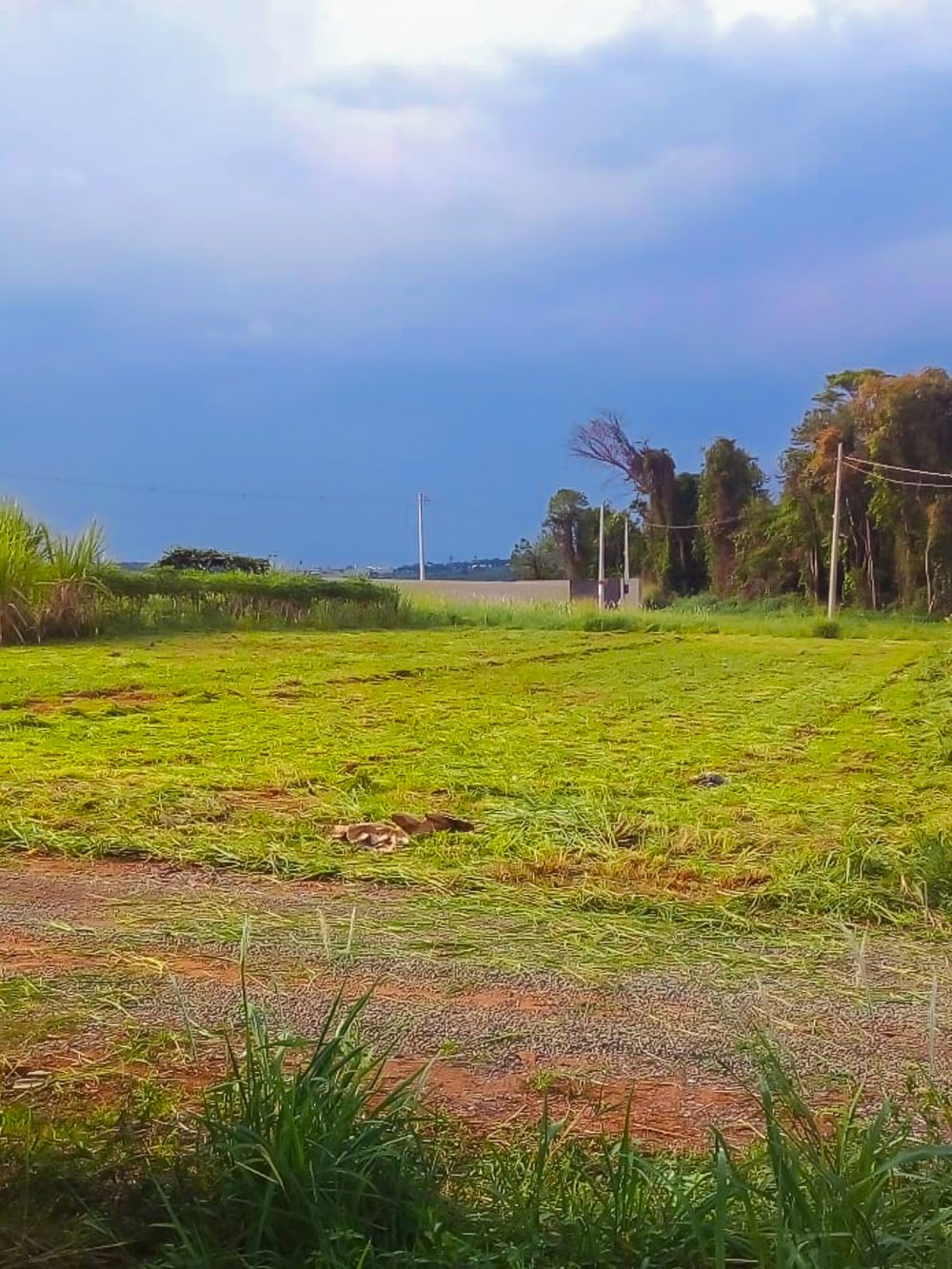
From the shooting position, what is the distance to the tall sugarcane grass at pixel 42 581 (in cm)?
963

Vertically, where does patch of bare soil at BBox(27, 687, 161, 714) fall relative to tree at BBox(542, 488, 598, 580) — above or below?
below

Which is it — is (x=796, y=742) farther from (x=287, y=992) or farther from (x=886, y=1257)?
(x=886, y=1257)

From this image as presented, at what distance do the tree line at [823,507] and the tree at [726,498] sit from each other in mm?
26

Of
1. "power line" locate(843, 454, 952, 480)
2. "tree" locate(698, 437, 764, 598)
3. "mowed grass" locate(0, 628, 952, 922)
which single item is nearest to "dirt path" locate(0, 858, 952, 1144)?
"mowed grass" locate(0, 628, 952, 922)

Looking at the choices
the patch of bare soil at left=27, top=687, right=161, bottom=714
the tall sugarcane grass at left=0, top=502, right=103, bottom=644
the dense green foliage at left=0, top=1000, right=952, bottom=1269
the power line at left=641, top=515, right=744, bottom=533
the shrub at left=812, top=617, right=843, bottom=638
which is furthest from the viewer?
the power line at left=641, top=515, right=744, bottom=533

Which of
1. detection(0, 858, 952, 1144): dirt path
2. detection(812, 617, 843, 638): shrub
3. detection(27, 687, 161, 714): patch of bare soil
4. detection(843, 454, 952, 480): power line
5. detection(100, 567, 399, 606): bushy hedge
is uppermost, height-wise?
detection(843, 454, 952, 480): power line

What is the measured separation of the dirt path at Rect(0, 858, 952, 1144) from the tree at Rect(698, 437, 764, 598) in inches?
894

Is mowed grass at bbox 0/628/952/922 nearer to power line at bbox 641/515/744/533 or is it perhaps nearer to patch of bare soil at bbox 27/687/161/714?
patch of bare soil at bbox 27/687/161/714

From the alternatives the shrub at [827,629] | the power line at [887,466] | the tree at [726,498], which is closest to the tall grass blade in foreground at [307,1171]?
the shrub at [827,629]

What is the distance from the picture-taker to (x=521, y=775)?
3926 mm

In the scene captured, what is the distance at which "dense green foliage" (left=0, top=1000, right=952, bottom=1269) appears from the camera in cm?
101

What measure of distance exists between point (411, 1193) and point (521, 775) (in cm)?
284

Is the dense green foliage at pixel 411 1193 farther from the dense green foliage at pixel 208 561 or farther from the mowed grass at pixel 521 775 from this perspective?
the dense green foliage at pixel 208 561

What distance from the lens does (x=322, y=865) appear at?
2.70 meters
